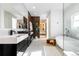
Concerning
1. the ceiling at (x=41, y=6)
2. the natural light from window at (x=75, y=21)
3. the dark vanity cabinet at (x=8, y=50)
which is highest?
the ceiling at (x=41, y=6)

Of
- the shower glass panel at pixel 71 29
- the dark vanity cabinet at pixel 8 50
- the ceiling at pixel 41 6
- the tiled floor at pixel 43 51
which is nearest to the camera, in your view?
the dark vanity cabinet at pixel 8 50

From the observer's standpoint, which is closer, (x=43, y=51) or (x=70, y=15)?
(x=70, y=15)

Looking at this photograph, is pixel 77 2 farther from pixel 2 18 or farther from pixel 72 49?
pixel 2 18

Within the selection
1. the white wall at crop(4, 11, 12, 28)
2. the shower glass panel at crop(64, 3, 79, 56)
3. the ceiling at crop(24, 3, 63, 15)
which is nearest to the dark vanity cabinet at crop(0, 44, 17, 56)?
the white wall at crop(4, 11, 12, 28)

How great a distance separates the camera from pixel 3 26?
2562 mm

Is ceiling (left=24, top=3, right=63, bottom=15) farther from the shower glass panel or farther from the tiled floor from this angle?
the tiled floor

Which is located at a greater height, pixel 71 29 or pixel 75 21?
pixel 75 21

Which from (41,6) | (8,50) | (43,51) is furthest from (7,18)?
(41,6)

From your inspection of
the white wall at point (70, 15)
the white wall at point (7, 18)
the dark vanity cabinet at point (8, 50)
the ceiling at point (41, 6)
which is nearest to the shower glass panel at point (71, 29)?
the white wall at point (70, 15)

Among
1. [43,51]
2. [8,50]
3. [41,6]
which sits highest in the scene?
[41,6]

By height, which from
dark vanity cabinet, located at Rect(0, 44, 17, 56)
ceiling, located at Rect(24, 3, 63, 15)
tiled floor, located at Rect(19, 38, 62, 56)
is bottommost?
tiled floor, located at Rect(19, 38, 62, 56)

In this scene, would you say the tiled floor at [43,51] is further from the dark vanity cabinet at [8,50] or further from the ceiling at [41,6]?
the ceiling at [41,6]

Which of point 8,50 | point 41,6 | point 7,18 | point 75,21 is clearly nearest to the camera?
point 8,50

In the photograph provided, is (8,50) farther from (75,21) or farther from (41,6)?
(41,6)
